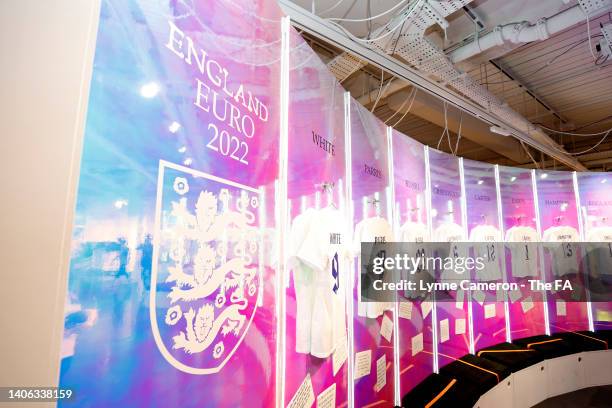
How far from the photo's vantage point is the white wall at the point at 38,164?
0.70 m

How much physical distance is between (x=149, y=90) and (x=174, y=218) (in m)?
0.39

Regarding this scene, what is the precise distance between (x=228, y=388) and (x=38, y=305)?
2.29ft

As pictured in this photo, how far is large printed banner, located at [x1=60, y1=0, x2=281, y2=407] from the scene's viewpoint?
78 centimetres

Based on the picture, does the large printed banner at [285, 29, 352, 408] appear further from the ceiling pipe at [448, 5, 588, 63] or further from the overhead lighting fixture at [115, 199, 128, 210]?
the ceiling pipe at [448, 5, 588, 63]

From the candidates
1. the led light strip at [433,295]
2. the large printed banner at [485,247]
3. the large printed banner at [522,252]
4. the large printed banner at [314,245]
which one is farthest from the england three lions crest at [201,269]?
the large printed banner at [522,252]

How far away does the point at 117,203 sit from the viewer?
825mm

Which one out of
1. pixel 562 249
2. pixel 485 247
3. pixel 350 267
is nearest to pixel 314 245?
pixel 350 267

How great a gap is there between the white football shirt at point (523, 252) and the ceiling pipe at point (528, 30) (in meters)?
2.83

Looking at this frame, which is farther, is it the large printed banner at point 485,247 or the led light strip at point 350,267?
the large printed banner at point 485,247

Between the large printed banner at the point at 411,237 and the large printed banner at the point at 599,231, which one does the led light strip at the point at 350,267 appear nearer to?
the large printed banner at the point at 411,237

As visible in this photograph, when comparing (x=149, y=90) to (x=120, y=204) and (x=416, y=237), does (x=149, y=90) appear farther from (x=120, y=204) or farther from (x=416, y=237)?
(x=416, y=237)

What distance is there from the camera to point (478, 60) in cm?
359

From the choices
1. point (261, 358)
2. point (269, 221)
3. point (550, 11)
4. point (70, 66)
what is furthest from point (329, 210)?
point (550, 11)

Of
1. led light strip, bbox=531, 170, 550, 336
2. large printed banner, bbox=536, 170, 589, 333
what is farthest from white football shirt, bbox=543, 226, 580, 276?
led light strip, bbox=531, 170, 550, 336
